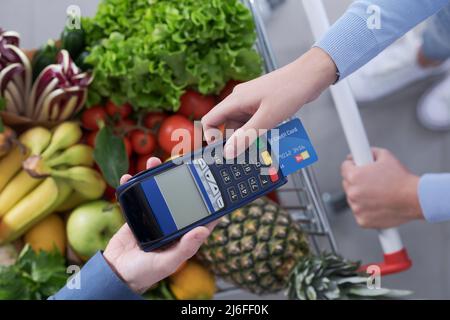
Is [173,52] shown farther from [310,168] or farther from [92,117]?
[310,168]

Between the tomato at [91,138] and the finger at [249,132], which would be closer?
the finger at [249,132]

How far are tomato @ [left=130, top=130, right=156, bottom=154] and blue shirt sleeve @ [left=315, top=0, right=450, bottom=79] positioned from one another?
356 millimetres

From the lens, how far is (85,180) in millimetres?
753

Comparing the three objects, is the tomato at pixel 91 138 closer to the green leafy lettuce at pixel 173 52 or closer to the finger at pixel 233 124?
the green leafy lettuce at pixel 173 52

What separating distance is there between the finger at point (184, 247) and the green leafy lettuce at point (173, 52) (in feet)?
0.96

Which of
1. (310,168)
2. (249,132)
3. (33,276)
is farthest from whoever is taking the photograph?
(310,168)

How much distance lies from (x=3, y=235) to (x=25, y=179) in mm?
84

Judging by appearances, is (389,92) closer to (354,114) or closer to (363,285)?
(354,114)


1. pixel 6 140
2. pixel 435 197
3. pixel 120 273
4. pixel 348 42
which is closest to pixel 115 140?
pixel 6 140

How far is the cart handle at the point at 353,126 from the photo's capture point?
781mm

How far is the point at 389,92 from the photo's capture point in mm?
1084

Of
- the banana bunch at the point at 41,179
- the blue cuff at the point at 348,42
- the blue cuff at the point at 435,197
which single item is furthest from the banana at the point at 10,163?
the blue cuff at the point at 435,197

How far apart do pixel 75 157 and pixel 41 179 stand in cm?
6

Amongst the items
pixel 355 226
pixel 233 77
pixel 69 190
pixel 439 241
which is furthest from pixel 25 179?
pixel 439 241
